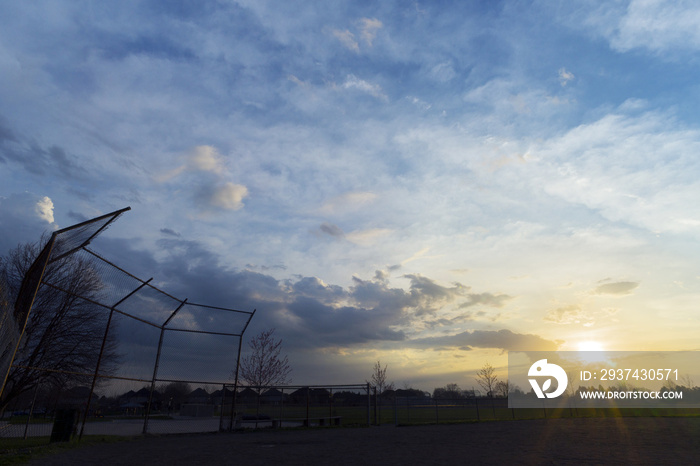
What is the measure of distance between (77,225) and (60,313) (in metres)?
13.9

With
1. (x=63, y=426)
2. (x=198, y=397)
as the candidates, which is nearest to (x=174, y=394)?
(x=198, y=397)

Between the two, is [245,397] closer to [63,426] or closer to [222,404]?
[222,404]

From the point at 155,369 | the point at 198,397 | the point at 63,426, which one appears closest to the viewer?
the point at 63,426

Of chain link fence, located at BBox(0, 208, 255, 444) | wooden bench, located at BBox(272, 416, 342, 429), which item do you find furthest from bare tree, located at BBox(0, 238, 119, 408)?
wooden bench, located at BBox(272, 416, 342, 429)

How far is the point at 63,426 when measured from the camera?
34.7ft

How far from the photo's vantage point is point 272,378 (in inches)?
1262

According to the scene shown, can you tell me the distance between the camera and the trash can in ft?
34.6

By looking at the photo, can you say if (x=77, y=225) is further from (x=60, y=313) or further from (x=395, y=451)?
(x=60, y=313)

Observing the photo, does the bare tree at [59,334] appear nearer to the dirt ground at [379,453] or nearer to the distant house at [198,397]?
the distant house at [198,397]

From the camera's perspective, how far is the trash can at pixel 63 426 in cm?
1055

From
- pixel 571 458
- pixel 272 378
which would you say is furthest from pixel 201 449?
pixel 272 378

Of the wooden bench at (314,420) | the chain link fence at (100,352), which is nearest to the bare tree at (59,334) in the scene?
the chain link fence at (100,352)

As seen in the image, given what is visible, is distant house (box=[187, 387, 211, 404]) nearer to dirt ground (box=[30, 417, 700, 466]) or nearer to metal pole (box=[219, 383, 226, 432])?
metal pole (box=[219, 383, 226, 432])

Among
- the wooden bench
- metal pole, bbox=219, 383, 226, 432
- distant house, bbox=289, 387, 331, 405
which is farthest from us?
distant house, bbox=289, 387, 331, 405
